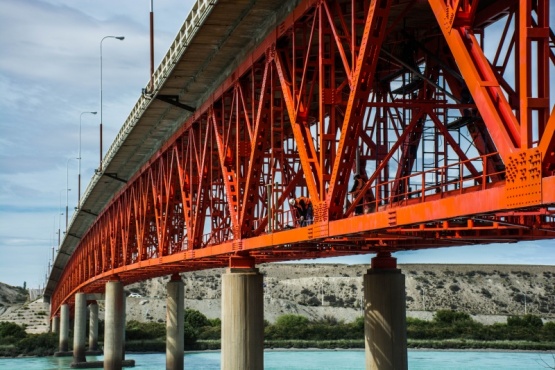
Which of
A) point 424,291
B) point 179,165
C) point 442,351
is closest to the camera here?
point 179,165

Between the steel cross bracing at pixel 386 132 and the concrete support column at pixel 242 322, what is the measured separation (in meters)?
Result: 1.10

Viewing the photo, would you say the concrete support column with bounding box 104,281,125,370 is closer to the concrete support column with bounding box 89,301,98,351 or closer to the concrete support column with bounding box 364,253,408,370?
the concrete support column with bounding box 89,301,98,351

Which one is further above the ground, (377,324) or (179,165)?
(179,165)

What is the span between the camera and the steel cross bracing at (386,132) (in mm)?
16734

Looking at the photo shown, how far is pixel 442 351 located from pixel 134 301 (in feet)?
204

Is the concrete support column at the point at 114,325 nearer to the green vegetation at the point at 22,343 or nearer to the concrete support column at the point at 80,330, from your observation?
the concrete support column at the point at 80,330

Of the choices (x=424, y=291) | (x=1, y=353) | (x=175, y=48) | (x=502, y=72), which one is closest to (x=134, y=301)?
(x=1, y=353)

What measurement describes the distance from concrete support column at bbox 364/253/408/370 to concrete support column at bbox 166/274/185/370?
3301 cm

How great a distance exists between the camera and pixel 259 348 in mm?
37438

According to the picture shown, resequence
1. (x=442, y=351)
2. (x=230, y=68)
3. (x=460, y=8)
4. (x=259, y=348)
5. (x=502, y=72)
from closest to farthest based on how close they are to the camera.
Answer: (x=460, y=8) < (x=502, y=72) < (x=259, y=348) < (x=230, y=68) < (x=442, y=351)

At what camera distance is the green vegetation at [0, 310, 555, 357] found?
119 m

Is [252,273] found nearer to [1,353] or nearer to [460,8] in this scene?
[460,8]

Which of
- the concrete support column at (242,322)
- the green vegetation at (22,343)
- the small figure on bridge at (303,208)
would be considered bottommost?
the green vegetation at (22,343)

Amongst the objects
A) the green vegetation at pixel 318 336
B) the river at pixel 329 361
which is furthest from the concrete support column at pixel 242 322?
the green vegetation at pixel 318 336
